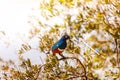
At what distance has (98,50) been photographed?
34.7 ft

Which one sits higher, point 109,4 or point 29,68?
point 109,4

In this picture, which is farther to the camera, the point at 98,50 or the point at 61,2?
the point at 61,2

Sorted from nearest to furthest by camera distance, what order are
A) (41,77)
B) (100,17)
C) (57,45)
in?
(57,45), (100,17), (41,77)

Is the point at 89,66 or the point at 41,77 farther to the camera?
the point at 41,77

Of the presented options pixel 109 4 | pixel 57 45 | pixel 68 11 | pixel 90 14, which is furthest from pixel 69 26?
pixel 57 45

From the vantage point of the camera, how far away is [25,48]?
42.8 feet

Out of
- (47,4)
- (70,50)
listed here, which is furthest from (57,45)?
(47,4)

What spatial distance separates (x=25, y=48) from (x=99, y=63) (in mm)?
→ 3480

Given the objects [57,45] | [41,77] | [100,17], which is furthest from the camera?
[41,77]

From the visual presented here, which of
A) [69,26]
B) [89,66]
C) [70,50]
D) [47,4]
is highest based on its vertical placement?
[47,4]

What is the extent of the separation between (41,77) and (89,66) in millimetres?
1979

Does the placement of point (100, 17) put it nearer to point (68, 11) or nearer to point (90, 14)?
point (90, 14)

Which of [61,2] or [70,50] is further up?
[61,2]

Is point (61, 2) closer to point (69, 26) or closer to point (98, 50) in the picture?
point (69, 26)
